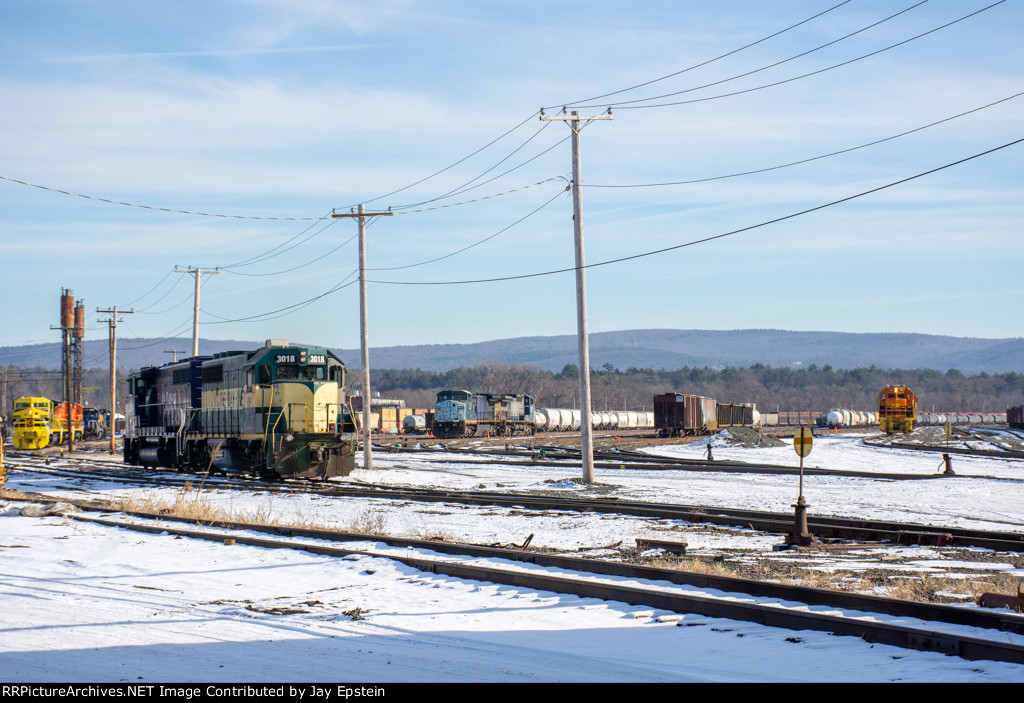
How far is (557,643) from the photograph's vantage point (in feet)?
25.5

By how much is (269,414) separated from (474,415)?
1836 inches

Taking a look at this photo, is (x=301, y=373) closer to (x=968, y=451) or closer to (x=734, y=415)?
(x=968, y=451)

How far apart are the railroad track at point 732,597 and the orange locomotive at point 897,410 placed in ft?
202

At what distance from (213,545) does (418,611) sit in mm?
5679

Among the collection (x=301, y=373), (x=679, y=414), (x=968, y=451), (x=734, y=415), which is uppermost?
(x=301, y=373)

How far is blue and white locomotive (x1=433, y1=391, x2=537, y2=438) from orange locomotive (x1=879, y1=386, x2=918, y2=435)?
28398 mm

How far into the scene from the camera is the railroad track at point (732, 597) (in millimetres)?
7310

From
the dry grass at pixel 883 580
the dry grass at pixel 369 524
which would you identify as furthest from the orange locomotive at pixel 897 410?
the dry grass at pixel 883 580

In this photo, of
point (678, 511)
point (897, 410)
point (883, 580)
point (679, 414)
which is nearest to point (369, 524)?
point (678, 511)

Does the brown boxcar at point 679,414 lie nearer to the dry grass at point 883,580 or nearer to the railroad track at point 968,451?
the railroad track at point 968,451

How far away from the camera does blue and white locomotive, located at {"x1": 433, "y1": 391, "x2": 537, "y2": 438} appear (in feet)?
232

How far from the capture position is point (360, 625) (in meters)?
8.48
